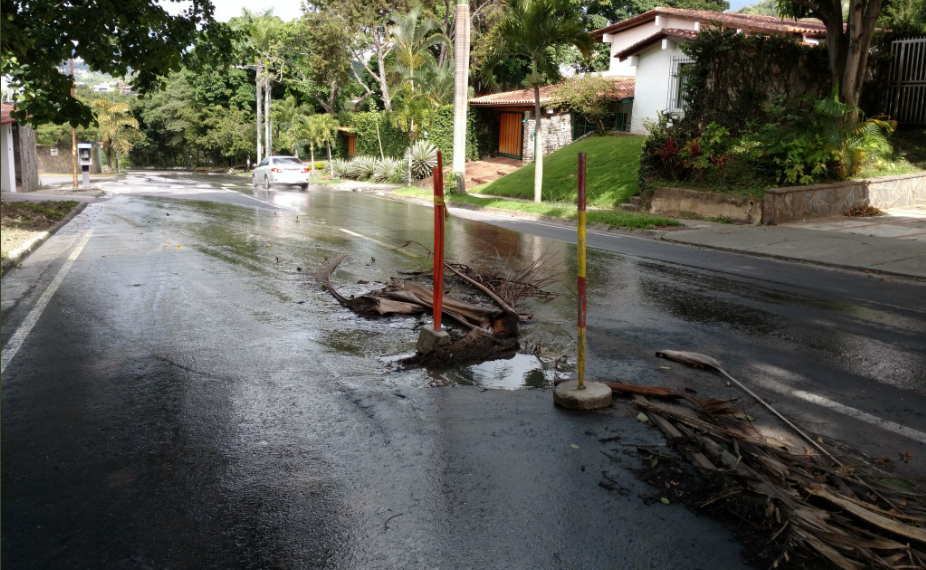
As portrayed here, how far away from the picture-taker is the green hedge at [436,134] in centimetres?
4034

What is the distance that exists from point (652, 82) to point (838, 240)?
17.7 metres

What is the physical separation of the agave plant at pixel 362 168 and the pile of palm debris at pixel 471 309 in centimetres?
3069

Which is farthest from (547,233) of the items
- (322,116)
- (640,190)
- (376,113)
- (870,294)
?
(322,116)

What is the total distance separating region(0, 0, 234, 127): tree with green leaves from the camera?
1046cm

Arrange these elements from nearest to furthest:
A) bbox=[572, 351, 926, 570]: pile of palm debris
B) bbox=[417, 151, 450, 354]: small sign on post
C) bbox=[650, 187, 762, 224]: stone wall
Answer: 1. bbox=[572, 351, 926, 570]: pile of palm debris
2. bbox=[417, 151, 450, 354]: small sign on post
3. bbox=[650, 187, 762, 224]: stone wall

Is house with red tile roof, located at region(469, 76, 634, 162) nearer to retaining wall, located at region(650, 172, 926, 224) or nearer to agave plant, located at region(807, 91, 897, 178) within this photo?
retaining wall, located at region(650, 172, 926, 224)

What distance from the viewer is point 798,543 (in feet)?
10.8

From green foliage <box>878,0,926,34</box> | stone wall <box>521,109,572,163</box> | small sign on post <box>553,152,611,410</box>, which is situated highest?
green foliage <box>878,0,926,34</box>

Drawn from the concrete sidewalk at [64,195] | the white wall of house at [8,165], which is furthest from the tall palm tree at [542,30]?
the white wall of house at [8,165]

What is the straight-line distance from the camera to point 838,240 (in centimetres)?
1362

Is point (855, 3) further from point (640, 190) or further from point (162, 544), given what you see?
point (162, 544)

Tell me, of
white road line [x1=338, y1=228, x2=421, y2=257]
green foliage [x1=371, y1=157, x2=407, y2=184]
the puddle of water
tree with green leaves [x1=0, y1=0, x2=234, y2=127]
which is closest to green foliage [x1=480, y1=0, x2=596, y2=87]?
white road line [x1=338, y1=228, x2=421, y2=257]

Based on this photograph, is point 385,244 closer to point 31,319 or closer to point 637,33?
point 31,319

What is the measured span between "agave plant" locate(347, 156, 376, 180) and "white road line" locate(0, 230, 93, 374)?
2785cm
